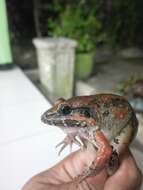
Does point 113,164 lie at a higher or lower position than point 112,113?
lower

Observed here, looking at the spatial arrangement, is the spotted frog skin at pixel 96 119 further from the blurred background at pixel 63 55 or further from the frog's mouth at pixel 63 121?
the blurred background at pixel 63 55

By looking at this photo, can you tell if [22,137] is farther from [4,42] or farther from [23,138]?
[4,42]

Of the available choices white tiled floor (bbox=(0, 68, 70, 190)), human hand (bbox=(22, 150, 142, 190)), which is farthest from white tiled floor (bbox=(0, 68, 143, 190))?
human hand (bbox=(22, 150, 142, 190))

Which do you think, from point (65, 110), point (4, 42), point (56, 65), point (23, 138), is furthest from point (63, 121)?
point (56, 65)

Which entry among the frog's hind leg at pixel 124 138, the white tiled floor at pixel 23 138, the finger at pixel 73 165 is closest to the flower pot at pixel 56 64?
the white tiled floor at pixel 23 138

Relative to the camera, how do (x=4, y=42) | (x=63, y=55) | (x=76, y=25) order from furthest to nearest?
(x=76, y=25) < (x=63, y=55) < (x=4, y=42)

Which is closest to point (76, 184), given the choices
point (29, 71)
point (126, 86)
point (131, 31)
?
point (126, 86)

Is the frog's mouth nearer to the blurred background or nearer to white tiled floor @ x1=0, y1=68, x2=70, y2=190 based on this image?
white tiled floor @ x1=0, y1=68, x2=70, y2=190
